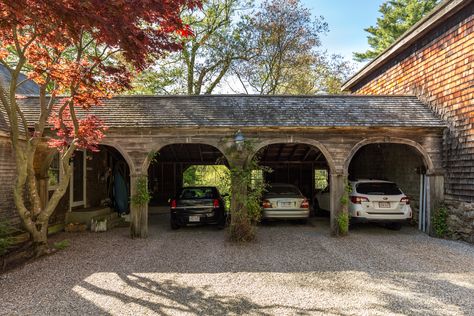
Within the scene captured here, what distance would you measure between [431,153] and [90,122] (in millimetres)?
9355

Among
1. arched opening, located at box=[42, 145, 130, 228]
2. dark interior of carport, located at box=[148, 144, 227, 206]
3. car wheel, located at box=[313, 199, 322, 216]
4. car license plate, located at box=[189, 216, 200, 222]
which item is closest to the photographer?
car license plate, located at box=[189, 216, 200, 222]

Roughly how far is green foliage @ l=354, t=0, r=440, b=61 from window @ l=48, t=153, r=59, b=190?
28.4 metres

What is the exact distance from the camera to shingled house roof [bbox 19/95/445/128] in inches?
384

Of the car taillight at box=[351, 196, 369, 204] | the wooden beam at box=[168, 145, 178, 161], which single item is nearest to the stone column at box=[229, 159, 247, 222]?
the car taillight at box=[351, 196, 369, 204]

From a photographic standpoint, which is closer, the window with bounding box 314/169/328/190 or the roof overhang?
the roof overhang

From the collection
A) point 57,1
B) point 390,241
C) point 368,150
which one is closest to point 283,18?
point 368,150

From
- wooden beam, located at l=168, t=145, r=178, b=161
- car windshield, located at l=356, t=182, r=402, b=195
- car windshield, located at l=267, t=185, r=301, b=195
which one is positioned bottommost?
car windshield, located at l=267, t=185, r=301, b=195

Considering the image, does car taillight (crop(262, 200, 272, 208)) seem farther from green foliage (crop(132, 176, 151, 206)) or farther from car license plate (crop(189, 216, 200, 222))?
green foliage (crop(132, 176, 151, 206))

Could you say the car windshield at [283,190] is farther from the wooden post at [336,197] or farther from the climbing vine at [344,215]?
the climbing vine at [344,215]

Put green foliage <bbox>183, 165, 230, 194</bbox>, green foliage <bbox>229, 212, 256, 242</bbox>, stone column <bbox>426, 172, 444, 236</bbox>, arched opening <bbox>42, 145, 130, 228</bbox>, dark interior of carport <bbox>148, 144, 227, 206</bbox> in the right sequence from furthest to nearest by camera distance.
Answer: green foliage <bbox>183, 165, 230, 194</bbox>, dark interior of carport <bbox>148, 144, 227, 206</bbox>, arched opening <bbox>42, 145, 130, 228</bbox>, stone column <bbox>426, 172, 444, 236</bbox>, green foliage <bbox>229, 212, 256, 242</bbox>

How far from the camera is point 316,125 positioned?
956cm

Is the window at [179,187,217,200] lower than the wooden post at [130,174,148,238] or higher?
higher

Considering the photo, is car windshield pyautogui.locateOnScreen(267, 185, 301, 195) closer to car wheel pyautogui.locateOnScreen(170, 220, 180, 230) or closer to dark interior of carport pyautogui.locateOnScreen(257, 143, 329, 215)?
car wheel pyautogui.locateOnScreen(170, 220, 180, 230)

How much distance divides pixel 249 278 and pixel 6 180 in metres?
6.97
